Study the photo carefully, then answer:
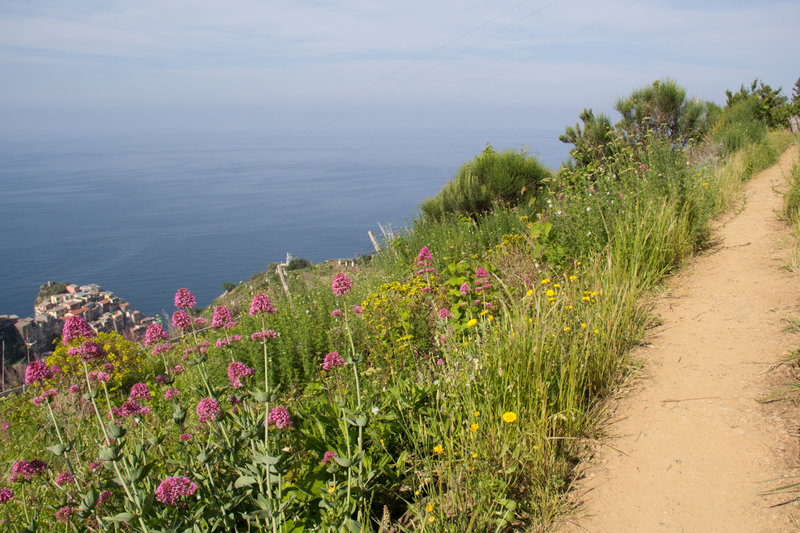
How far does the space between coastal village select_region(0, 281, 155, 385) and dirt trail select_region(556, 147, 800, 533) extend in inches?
263

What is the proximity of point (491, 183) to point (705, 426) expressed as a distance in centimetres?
889

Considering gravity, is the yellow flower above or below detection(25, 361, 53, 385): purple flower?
below

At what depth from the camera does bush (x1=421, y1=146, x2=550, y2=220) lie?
11.2m

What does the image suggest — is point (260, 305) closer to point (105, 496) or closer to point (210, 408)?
point (210, 408)

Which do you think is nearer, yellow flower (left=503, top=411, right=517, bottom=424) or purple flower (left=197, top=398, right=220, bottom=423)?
purple flower (left=197, top=398, right=220, bottom=423)

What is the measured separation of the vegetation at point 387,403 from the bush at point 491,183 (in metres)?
4.70

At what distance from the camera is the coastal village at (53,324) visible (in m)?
9.76

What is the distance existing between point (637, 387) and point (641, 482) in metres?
0.93

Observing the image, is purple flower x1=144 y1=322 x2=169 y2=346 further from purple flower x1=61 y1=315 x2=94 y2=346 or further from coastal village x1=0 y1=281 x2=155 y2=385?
A: coastal village x1=0 y1=281 x2=155 y2=385

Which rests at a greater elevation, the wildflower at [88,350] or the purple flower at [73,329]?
the purple flower at [73,329]

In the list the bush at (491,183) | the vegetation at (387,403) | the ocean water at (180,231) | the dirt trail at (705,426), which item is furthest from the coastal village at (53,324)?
the ocean water at (180,231)

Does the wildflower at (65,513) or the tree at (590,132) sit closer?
the wildflower at (65,513)

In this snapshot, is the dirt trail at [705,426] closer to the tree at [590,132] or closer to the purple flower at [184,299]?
the purple flower at [184,299]

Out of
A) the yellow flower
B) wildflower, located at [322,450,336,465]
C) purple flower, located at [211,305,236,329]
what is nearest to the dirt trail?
the yellow flower
